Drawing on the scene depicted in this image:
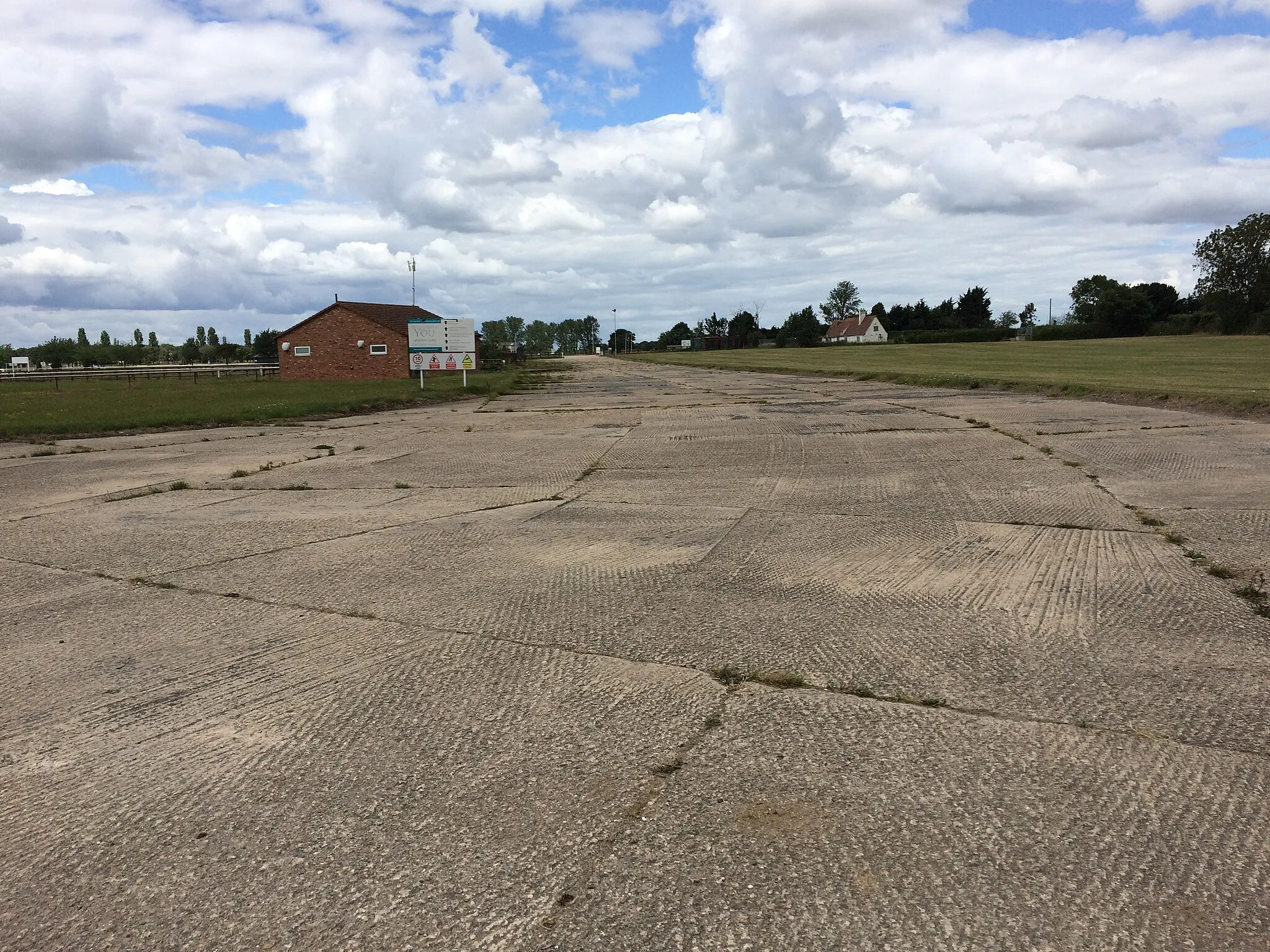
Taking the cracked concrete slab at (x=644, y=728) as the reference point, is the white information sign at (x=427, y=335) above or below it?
above

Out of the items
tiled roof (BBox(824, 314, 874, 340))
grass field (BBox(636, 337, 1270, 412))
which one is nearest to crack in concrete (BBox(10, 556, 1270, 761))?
grass field (BBox(636, 337, 1270, 412))

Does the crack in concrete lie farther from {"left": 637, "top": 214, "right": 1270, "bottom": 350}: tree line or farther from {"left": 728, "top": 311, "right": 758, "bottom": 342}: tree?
{"left": 728, "top": 311, "right": 758, "bottom": 342}: tree

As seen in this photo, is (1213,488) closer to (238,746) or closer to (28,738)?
(238,746)

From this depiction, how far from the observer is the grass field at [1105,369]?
20.1 m

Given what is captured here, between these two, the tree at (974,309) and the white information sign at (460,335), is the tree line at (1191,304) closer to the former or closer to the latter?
the tree at (974,309)

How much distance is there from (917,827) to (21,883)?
2.81m

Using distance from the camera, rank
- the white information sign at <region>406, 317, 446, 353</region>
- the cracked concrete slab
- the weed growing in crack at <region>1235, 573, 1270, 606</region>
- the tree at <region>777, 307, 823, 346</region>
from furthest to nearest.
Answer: the tree at <region>777, 307, 823, 346</region> < the white information sign at <region>406, 317, 446, 353</region> < the weed growing in crack at <region>1235, 573, 1270, 606</region> < the cracked concrete slab

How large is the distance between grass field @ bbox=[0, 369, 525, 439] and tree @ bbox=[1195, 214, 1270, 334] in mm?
74169

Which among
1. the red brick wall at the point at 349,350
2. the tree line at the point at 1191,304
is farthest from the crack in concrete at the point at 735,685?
the tree line at the point at 1191,304

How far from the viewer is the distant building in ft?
475

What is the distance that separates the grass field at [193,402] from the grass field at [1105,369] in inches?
628

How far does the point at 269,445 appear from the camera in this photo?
15461 millimetres

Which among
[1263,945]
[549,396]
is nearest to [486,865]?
[1263,945]

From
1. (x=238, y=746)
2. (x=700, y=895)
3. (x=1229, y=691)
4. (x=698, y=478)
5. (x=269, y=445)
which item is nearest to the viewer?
(x=700, y=895)
